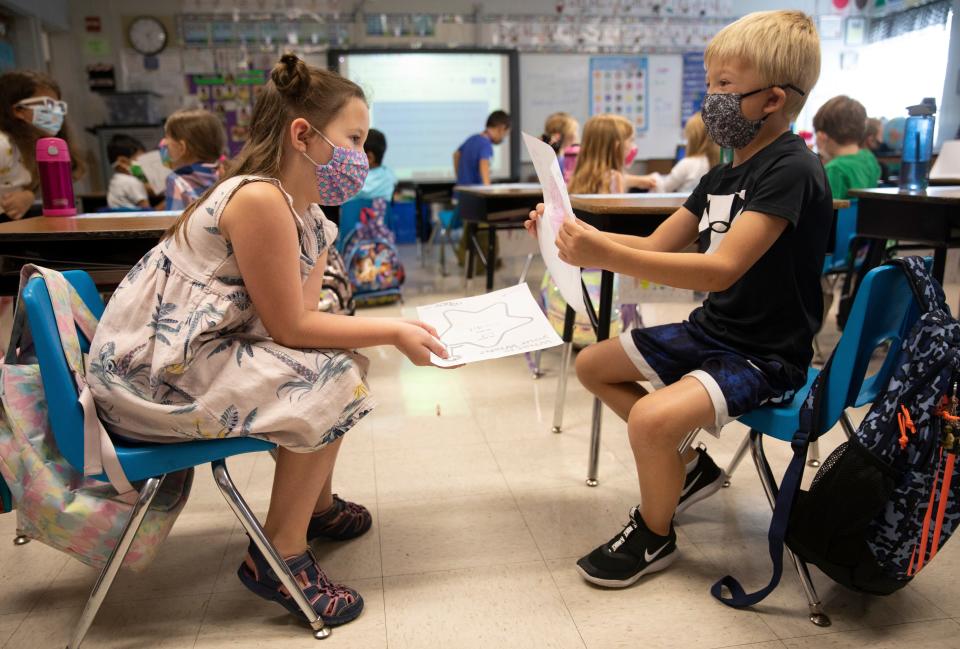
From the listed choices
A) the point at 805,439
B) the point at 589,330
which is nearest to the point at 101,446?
the point at 805,439

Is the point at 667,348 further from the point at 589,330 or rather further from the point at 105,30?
the point at 105,30

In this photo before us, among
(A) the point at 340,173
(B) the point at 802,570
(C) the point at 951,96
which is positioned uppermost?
(C) the point at 951,96

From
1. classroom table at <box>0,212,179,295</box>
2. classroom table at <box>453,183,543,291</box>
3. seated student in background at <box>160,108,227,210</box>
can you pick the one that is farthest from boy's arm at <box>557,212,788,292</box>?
classroom table at <box>453,183,543,291</box>

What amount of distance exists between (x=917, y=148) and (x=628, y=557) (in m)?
1.88

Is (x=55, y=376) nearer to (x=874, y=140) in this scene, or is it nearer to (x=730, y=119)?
(x=730, y=119)

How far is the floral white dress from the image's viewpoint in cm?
114

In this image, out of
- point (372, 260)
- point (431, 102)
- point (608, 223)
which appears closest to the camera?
point (608, 223)

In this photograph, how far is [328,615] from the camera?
4.24 ft

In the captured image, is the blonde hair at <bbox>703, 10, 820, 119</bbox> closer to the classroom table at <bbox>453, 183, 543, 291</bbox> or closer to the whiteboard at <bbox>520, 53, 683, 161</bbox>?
the classroom table at <bbox>453, 183, 543, 291</bbox>

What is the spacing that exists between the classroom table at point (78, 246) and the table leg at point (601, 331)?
1.02 meters

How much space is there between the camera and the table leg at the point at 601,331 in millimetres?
1706

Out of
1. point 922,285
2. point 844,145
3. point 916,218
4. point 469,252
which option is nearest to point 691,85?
point 469,252

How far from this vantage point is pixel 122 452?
1121 mm

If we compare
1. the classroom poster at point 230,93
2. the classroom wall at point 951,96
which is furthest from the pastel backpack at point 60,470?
the classroom wall at point 951,96
